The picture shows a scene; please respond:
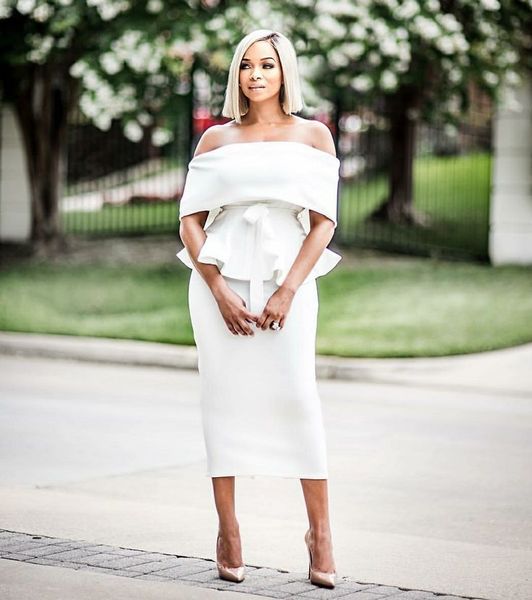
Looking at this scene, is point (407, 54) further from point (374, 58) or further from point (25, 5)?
point (25, 5)

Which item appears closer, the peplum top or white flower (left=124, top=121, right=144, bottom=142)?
the peplum top

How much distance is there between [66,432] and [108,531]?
321 cm

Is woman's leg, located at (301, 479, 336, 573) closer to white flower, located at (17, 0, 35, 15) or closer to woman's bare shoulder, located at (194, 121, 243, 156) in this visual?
woman's bare shoulder, located at (194, 121, 243, 156)

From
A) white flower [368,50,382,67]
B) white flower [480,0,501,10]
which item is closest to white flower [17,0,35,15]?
white flower [368,50,382,67]

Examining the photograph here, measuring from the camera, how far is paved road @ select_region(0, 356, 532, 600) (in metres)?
6.03

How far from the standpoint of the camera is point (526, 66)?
19094mm

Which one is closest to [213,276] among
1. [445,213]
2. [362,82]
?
[362,82]

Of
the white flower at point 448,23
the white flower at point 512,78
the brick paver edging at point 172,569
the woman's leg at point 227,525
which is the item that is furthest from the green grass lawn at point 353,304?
the woman's leg at point 227,525

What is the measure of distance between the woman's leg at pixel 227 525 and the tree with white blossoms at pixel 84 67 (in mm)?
11746

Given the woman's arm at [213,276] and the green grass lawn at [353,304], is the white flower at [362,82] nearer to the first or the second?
the green grass lawn at [353,304]

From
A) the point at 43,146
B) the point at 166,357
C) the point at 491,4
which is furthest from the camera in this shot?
the point at 43,146

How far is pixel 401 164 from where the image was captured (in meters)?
21.5

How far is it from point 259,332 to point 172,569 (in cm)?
96

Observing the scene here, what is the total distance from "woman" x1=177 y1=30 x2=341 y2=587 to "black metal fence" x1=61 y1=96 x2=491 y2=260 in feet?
47.9
